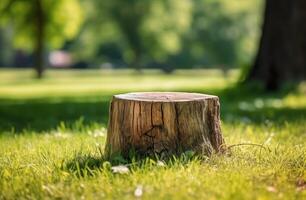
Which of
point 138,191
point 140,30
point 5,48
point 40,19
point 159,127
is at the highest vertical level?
point 40,19

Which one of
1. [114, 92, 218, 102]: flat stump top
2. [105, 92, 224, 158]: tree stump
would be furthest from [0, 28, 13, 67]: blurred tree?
[105, 92, 224, 158]: tree stump

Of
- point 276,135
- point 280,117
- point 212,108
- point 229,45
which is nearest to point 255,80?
point 280,117

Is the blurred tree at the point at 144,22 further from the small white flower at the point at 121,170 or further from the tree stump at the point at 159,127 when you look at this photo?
A: the small white flower at the point at 121,170

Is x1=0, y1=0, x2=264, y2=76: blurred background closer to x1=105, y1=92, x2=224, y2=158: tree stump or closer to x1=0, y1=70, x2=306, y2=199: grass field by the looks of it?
x1=0, y1=70, x2=306, y2=199: grass field

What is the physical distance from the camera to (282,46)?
47.5 ft

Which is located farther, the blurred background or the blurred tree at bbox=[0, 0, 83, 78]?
the blurred background

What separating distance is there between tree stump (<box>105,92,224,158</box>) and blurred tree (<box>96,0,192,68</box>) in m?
51.3

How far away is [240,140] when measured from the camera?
562 cm

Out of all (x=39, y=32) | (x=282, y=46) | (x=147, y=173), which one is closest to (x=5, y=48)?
(x=39, y=32)

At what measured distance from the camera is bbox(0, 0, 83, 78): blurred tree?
124 feet

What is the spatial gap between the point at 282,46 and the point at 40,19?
1021 inches

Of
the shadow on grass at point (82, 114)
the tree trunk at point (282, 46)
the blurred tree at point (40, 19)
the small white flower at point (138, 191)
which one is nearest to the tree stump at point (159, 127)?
the small white flower at point (138, 191)

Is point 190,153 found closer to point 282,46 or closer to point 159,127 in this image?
point 159,127

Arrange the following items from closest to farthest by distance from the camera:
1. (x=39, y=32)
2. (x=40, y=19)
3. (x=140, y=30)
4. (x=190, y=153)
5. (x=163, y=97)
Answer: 1. (x=190, y=153)
2. (x=163, y=97)
3. (x=40, y=19)
4. (x=39, y=32)
5. (x=140, y=30)
